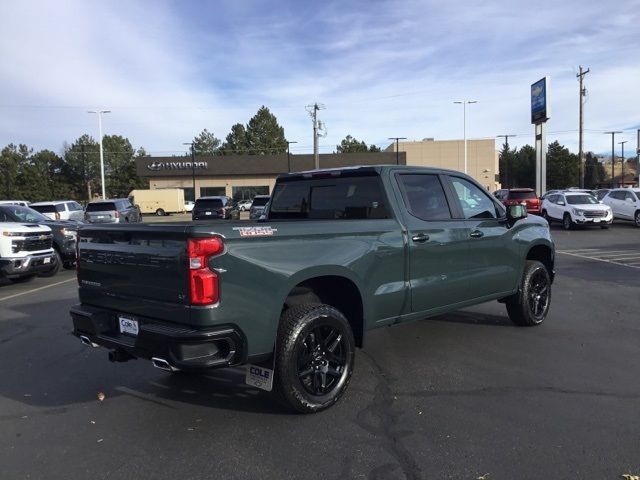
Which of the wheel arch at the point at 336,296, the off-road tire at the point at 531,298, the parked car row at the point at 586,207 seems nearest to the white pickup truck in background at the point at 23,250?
the wheel arch at the point at 336,296

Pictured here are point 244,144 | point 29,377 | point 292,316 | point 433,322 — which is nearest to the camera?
point 292,316

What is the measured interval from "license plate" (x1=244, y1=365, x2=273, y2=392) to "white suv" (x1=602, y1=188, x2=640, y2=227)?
25037 mm

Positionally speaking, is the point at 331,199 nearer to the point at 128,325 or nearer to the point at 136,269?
the point at 136,269

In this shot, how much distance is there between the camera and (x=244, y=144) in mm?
104438

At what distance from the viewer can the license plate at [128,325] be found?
13.3 ft

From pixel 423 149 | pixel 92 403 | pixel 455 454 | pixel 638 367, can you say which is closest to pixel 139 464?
pixel 92 403

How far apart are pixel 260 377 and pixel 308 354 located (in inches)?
16.1

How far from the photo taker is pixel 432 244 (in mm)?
5172

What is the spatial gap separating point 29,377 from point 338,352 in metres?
3.13

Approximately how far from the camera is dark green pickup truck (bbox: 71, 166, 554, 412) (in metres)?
3.64

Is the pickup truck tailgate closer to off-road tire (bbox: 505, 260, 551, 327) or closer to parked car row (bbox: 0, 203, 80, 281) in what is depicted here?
off-road tire (bbox: 505, 260, 551, 327)

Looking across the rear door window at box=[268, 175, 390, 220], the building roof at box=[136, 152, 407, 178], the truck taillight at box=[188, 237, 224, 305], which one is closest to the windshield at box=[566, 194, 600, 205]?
the rear door window at box=[268, 175, 390, 220]

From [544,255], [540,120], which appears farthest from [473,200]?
[540,120]

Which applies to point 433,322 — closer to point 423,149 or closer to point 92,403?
point 92,403
